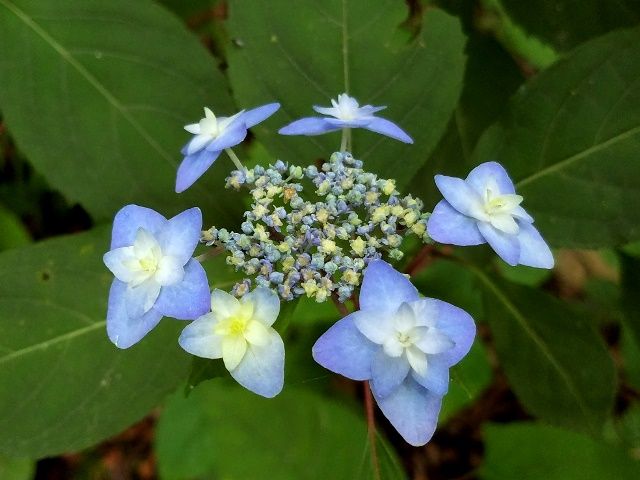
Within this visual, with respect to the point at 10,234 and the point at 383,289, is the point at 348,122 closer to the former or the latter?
the point at 383,289

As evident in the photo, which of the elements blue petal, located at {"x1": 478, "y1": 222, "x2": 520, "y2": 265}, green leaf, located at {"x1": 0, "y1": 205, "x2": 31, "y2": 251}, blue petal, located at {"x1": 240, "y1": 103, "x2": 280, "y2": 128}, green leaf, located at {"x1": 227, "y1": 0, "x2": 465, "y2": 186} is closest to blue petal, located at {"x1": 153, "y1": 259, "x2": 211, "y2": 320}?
blue petal, located at {"x1": 240, "y1": 103, "x2": 280, "y2": 128}

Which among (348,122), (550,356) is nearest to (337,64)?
(348,122)

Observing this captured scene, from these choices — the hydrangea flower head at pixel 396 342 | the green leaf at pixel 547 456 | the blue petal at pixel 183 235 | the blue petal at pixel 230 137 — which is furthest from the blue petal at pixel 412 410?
the green leaf at pixel 547 456

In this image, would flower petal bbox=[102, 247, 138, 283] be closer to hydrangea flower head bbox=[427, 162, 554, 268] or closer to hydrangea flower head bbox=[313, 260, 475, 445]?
hydrangea flower head bbox=[313, 260, 475, 445]

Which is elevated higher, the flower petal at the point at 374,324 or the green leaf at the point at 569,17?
the green leaf at the point at 569,17

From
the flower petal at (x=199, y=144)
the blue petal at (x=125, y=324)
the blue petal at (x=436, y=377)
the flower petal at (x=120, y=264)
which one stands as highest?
the blue petal at (x=436, y=377)

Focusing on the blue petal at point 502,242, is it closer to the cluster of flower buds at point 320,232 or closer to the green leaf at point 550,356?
the cluster of flower buds at point 320,232
